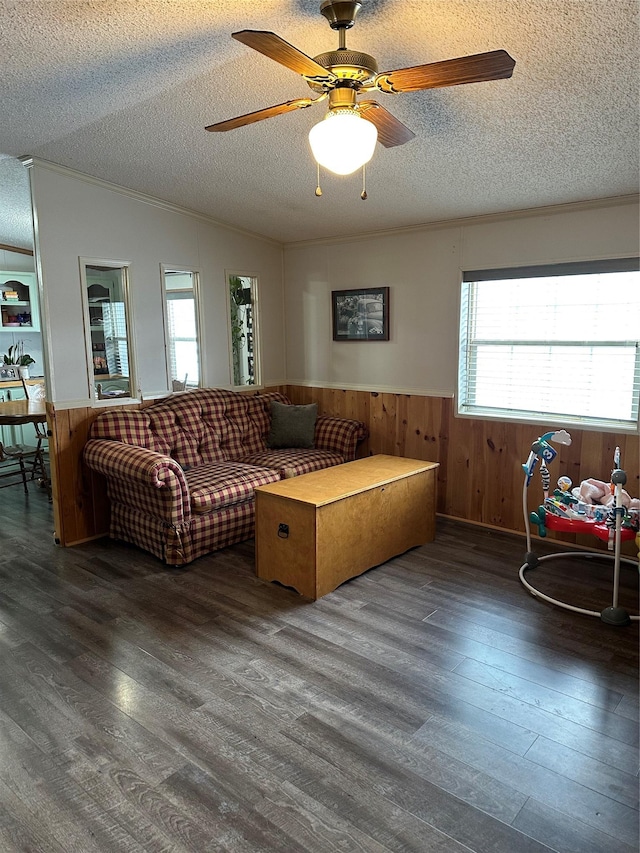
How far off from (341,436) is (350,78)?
320cm

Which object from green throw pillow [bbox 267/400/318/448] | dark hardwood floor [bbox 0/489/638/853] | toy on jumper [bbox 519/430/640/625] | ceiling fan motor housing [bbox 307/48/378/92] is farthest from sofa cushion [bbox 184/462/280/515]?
ceiling fan motor housing [bbox 307/48/378/92]

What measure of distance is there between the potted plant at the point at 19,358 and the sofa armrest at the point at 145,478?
3.56 m

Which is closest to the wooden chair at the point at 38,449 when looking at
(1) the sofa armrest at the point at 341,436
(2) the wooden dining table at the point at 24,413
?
(2) the wooden dining table at the point at 24,413

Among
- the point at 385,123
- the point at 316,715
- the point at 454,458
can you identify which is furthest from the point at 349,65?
the point at 454,458

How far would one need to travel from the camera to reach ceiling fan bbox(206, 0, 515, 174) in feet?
5.49

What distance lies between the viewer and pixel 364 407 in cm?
505

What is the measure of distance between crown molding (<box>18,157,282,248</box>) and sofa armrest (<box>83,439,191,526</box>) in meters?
1.82

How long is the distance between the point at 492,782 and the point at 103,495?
3253 millimetres

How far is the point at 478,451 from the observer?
4.32 meters

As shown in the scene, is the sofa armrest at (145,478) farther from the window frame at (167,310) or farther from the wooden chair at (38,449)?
the wooden chair at (38,449)

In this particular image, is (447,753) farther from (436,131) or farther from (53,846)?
(436,131)

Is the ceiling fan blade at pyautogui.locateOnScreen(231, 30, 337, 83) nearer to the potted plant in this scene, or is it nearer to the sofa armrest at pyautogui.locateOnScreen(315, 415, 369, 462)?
the sofa armrest at pyautogui.locateOnScreen(315, 415, 369, 462)

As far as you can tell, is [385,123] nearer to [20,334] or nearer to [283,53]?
[283,53]

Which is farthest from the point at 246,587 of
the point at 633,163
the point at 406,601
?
the point at 633,163
